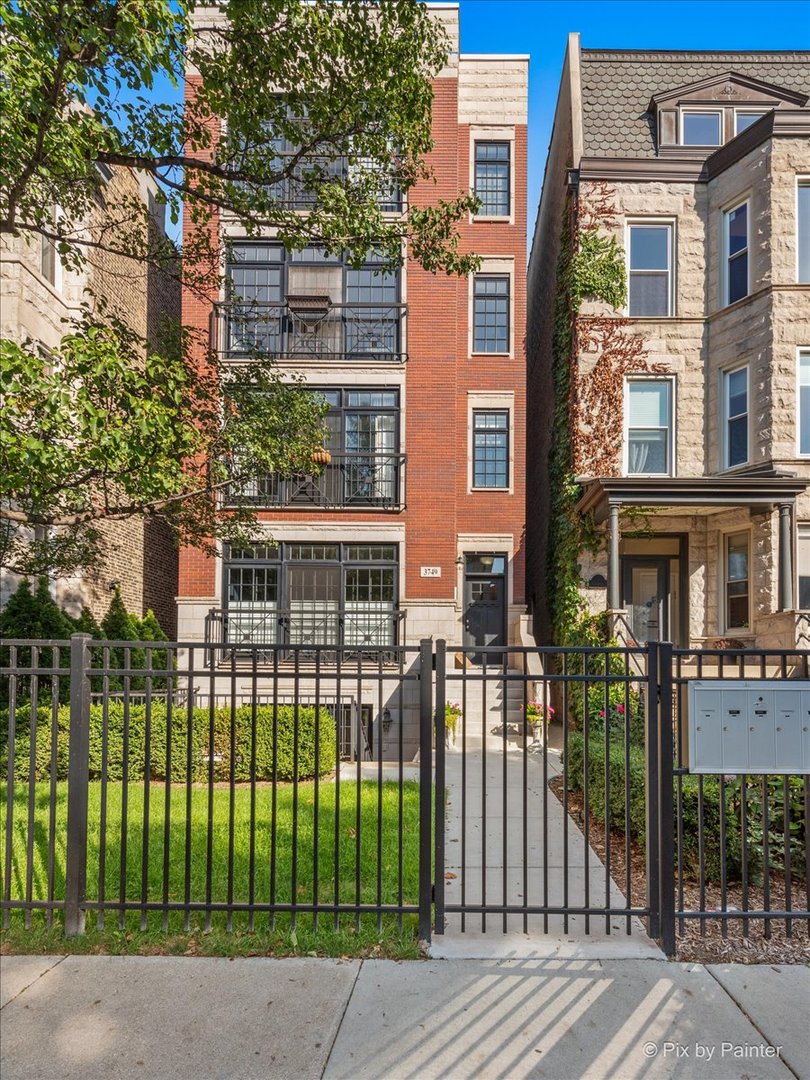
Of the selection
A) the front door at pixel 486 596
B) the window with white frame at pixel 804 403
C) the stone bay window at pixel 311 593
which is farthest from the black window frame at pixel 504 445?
the window with white frame at pixel 804 403

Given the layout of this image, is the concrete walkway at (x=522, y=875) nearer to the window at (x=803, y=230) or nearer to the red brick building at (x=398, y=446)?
the red brick building at (x=398, y=446)

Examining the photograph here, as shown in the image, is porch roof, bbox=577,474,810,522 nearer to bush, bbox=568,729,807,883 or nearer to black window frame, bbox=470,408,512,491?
black window frame, bbox=470,408,512,491

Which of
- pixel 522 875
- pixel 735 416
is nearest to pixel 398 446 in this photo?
pixel 735 416

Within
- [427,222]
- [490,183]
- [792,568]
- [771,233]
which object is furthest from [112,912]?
[490,183]

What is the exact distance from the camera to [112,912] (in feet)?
15.3

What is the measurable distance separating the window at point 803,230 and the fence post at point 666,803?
10.8 m

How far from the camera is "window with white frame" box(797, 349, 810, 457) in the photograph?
1188 cm

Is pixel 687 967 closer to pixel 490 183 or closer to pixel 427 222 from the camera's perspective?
pixel 427 222

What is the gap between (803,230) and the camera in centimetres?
1205

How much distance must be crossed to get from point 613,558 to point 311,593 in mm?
6636

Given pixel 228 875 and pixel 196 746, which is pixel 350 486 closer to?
pixel 196 746

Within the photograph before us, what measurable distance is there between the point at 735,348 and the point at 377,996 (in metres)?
12.4

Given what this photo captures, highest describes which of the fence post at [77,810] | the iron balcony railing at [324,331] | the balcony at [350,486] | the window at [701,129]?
the window at [701,129]

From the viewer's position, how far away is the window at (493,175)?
1603cm
